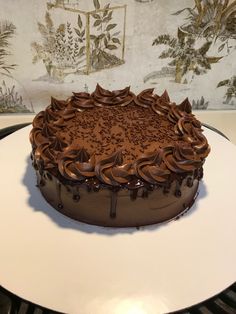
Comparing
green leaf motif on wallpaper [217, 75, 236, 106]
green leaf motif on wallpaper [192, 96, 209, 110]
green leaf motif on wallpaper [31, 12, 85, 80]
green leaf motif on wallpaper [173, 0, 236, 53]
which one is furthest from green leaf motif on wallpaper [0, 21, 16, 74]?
green leaf motif on wallpaper [217, 75, 236, 106]

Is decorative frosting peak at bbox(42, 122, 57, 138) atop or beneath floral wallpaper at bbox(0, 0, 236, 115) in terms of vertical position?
beneath

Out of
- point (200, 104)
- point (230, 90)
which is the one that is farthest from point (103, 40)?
point (230, 90)

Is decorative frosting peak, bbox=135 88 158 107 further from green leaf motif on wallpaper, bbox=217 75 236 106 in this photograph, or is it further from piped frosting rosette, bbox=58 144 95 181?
green leaf motif on wallpaper, bbox=217 75 236 106

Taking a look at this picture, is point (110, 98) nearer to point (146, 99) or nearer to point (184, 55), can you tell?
point (146, 99)

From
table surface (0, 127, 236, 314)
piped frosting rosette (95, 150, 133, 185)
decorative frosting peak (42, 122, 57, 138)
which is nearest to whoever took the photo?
table surface (0, 127, 236, 314)

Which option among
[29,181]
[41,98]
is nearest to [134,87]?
[41,98]

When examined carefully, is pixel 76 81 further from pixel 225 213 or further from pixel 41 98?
pixel 225 213

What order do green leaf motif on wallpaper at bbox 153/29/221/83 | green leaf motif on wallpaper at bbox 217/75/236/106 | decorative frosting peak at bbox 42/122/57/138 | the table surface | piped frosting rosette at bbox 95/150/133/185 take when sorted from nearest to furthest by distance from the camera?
the table surface < piped frosting rosette at bbox 95/150/133/185 < decorative frosting peak at bbox 42/122/57/138 < green leaf motif on wallpaper at bbox 153/29/221/83 < green leaf motif on wallpaper at bbox 217/75/236/106
